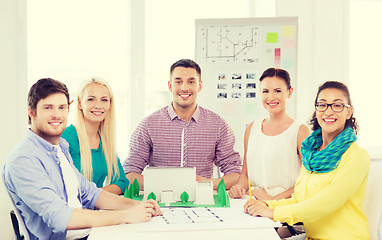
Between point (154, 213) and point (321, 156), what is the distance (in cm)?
77

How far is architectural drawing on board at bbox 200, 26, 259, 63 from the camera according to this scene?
3.34 m

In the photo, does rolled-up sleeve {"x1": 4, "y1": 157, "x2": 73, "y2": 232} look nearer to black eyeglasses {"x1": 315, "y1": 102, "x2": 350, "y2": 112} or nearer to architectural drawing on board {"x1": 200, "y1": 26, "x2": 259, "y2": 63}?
black eyeglasses {"x1": 315, "y1": 102, "x2": 350, "y2": 112}

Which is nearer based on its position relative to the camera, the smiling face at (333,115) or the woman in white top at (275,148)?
the smiling face at (333,115)

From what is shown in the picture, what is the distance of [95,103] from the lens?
2.30 m

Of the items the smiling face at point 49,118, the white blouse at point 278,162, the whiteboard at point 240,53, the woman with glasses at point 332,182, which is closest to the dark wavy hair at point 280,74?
the white blouse at point 278,162

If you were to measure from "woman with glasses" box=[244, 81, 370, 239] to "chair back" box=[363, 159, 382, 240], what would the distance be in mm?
33

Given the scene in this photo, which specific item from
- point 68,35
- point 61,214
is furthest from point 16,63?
point 61,214

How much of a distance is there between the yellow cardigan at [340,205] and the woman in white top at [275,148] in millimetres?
409

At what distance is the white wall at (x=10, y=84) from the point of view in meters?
3.20

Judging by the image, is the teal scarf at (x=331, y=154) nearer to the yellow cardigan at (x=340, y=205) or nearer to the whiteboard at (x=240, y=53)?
the yellow cardigan at (x=340, y=205)

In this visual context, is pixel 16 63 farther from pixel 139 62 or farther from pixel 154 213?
pixel 154 213

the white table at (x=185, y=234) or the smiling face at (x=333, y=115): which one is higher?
the smiling face at (x=333, y=115)

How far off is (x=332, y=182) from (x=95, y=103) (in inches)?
53.6

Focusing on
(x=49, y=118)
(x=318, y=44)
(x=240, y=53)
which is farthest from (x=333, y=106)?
(x=318, y=44)
